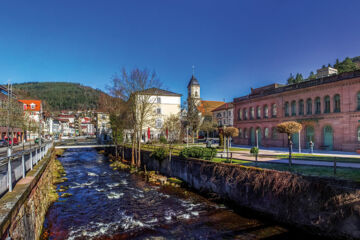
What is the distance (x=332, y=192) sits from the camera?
7949 mm

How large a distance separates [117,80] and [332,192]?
22480 mm

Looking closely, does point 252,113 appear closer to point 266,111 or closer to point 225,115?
point 266,111

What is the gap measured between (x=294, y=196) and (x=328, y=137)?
2098 centimetres

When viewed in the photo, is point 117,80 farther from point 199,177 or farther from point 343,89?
point 343,89

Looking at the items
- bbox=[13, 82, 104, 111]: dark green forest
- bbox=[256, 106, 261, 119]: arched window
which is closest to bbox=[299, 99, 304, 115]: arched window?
bbox=[256, 106, 261, 119]: arched window

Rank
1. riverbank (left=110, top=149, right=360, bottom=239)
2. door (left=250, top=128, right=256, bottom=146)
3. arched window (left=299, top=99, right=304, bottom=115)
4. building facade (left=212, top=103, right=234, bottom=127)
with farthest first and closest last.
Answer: building facade (left=212, top=103, right=234, bottom=127)
door (left=250, top=128, right=256, bottom=146)
arched window (left=299, top=99, right=304, bottom=115)
riverbank (left=110, top=149, right=360, bottom=239)

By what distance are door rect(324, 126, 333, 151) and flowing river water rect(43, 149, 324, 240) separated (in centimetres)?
2040

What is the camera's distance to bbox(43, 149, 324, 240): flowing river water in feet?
28.7

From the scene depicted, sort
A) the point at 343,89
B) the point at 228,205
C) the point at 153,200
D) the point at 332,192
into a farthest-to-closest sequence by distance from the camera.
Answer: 1. the point at 343,89
2. the point at 153,200
3. the point at 228,205
4. the point at 332,192

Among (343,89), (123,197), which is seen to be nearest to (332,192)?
(123,197)

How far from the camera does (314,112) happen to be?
27203 millimetres

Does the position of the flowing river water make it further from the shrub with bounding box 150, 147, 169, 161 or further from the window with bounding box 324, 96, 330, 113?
the window with bounding box 324, 96, 330, 113

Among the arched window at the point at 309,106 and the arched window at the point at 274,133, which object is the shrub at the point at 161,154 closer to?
the arched window at the point at 274,133

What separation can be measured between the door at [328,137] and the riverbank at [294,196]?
1941 cm
